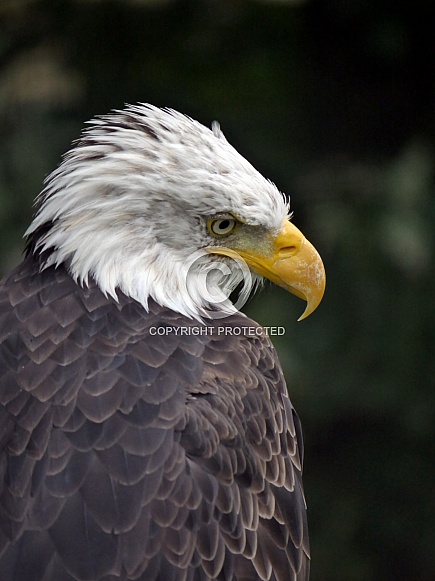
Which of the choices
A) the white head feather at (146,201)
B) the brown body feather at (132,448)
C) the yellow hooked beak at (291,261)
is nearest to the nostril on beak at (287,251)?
the yellow hooked beak at (291,261)

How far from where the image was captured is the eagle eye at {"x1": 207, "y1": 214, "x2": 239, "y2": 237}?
3249 mm

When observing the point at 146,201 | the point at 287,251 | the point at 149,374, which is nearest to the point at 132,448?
the point at 149,374

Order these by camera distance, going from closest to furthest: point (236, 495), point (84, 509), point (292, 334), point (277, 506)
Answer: point (84, 509) < point (236, 495) < point (277, 506) < point (292, 334)

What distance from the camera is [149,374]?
2.96 metres

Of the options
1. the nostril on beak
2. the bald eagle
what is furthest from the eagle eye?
the nostril on beak

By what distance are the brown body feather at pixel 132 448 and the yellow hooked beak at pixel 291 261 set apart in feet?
0.87

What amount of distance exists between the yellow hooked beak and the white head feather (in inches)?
3.6

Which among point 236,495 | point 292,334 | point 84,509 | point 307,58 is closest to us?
point 84,509

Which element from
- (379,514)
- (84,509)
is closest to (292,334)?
(379,514)

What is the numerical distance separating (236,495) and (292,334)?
2.09 meters

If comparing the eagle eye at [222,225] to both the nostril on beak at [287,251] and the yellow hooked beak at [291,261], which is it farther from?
the nostril on beak at [287,251]

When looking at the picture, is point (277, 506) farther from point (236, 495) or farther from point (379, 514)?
point (379, 514)

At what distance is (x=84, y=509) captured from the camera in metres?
2.71

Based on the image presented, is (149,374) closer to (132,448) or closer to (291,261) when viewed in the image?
(132,448)
